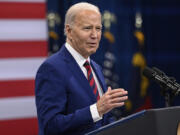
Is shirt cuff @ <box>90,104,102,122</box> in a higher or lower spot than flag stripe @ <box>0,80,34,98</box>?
higher

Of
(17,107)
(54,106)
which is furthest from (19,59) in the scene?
(54,106)

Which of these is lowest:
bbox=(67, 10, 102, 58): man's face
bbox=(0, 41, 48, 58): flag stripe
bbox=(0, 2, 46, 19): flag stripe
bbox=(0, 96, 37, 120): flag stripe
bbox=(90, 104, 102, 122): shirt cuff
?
bbox=(0, 96, 37, 120): flag stripe

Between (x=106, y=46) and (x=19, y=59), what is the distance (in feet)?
4.40

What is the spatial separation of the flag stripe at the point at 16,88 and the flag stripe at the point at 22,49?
8.8 inches

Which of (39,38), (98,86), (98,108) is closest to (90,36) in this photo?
(98,86)

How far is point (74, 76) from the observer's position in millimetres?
1693

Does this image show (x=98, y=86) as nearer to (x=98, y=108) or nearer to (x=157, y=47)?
(x=98, y=108)

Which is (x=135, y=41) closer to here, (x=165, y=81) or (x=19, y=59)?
(x=19, y=59)

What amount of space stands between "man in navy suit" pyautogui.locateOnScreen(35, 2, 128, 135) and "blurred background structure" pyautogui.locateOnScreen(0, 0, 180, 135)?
134 cm

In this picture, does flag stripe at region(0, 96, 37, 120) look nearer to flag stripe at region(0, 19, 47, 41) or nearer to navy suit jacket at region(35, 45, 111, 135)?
flag stripe at region(0, 19, 47, 41)

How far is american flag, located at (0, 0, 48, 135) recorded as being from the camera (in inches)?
118

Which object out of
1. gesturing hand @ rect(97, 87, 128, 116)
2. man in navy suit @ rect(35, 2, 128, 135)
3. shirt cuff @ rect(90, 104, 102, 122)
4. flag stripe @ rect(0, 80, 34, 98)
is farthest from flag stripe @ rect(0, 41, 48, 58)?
gesturing hand @ rect(97, 87, 128, 116)

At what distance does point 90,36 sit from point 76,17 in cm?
11

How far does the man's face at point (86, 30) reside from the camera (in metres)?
1.71
